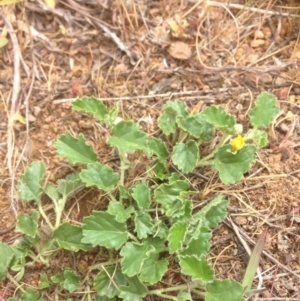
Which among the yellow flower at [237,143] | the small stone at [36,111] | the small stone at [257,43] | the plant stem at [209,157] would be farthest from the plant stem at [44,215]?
the small stone at [257,43]

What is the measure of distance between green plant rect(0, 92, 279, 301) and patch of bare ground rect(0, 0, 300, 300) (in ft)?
0.22

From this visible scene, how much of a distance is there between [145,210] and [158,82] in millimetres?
521

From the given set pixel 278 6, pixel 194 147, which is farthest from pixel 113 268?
pixel 278 6

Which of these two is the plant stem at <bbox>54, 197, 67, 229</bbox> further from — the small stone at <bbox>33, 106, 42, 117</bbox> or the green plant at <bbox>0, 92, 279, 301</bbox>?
the small stone at <bbox>33, 106, 42, 117</bbox>

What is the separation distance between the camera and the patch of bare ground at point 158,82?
1.76m

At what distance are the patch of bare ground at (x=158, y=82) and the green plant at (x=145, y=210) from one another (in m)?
0.07

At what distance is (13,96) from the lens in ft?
6.51

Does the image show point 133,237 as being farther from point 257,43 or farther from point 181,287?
point 257,43

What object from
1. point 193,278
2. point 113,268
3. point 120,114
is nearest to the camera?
point 193,278

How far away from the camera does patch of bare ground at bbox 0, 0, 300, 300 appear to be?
69.5 inches

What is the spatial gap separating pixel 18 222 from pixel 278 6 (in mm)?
1231

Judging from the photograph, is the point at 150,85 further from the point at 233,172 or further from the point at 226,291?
the point at 226,291

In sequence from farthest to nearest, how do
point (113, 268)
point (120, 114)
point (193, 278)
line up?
point (120, 114), point (113, 268), point (193, 278)

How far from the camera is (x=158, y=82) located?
1992 mm
